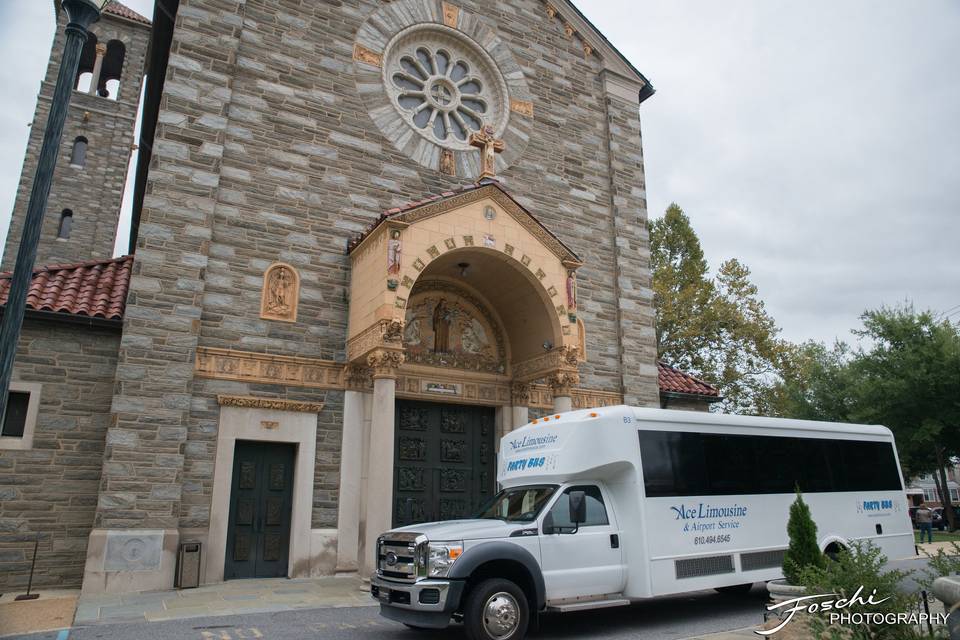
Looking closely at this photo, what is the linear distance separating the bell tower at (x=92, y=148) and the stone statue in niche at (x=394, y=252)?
76.5 ft

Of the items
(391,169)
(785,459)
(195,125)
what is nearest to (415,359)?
(391,169)

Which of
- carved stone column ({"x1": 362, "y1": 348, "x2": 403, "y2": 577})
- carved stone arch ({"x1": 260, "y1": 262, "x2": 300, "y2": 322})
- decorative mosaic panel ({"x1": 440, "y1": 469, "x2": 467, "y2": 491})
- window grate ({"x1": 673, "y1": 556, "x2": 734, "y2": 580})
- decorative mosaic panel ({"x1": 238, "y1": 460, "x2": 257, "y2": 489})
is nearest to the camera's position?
window grate ({"x1": 673, "y1": 556, "x2": 734, "y2": 580})

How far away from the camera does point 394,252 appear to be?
37.8ft

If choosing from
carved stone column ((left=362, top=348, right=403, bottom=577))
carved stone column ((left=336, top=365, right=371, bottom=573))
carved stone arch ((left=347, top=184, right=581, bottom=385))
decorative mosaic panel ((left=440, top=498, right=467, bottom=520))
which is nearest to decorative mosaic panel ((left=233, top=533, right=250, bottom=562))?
carved stone column ((left=336, top=365, right=371, bottom=573))

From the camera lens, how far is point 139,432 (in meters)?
10.5

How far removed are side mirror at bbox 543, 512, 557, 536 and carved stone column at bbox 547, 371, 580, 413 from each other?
521cm

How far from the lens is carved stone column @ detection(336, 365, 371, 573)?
11805mm

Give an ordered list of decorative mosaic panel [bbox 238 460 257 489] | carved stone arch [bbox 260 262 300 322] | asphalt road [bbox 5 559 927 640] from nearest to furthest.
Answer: asphalt road [bbox 5 559 927 640]
decorative mosaic panel [bbox 238 460 257 489]
carved stone arch [bbox 260 262 300 322]

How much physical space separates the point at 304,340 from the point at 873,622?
9.81m

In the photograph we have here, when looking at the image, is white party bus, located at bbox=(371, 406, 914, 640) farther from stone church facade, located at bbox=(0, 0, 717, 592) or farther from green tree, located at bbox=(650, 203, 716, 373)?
green tree, located at bbox=(650, 203, 716, 373)

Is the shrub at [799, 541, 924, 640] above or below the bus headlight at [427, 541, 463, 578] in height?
below

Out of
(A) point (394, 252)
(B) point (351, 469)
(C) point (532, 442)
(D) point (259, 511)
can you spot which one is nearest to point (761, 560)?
(C) point (532, 442)

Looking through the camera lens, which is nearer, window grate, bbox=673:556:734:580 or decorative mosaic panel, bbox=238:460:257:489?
window grate, bbox=673:556:734:580

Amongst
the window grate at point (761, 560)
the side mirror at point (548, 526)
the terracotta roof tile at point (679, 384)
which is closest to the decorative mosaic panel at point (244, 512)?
the side mirror at point (548, 526)
